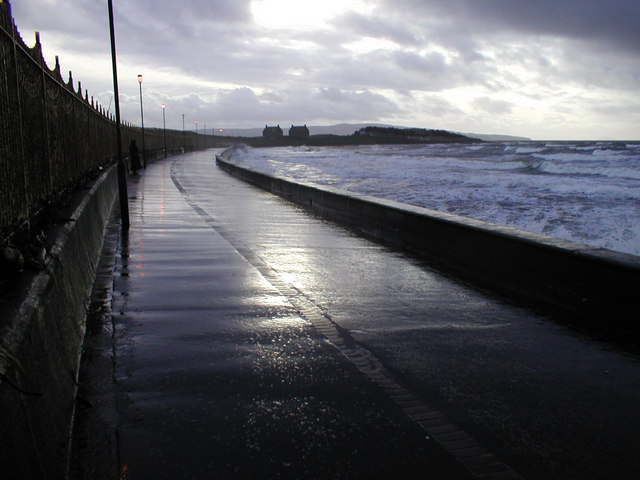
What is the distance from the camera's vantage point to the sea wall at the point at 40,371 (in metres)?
2.29

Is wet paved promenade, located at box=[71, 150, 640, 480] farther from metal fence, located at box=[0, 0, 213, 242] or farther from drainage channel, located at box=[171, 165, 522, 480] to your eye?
metal fence, located at box=[0, 0, 213, 242]

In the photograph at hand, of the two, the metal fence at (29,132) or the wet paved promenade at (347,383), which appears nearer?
the wet paved promenade at (347,383)

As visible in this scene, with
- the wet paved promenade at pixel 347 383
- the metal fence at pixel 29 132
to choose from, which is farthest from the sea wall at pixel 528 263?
the metal fence at pixel 29 132

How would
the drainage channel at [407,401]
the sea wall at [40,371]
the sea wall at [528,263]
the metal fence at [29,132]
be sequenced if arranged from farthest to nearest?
the sea wall at [528,263], the metal fence at [29,132], the drainage channel at [407,401], the sea wall at [40,371]

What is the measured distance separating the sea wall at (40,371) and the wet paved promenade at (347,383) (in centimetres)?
26

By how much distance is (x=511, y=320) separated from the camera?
592 cm

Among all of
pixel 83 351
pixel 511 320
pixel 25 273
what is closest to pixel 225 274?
pixel 83 351

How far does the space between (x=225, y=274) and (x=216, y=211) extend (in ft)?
26.5

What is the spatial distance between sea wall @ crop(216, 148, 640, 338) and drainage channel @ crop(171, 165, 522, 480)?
7.96 feet

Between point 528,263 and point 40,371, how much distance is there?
5.41 metres

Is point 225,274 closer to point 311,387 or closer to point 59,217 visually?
point 59,217

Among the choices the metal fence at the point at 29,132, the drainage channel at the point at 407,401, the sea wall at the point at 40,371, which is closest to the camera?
the sea wall at the point at 40,371

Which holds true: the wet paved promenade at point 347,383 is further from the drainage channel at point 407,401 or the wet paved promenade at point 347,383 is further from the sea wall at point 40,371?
the sea wall at point 40,371

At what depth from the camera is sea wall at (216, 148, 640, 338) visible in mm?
5453
